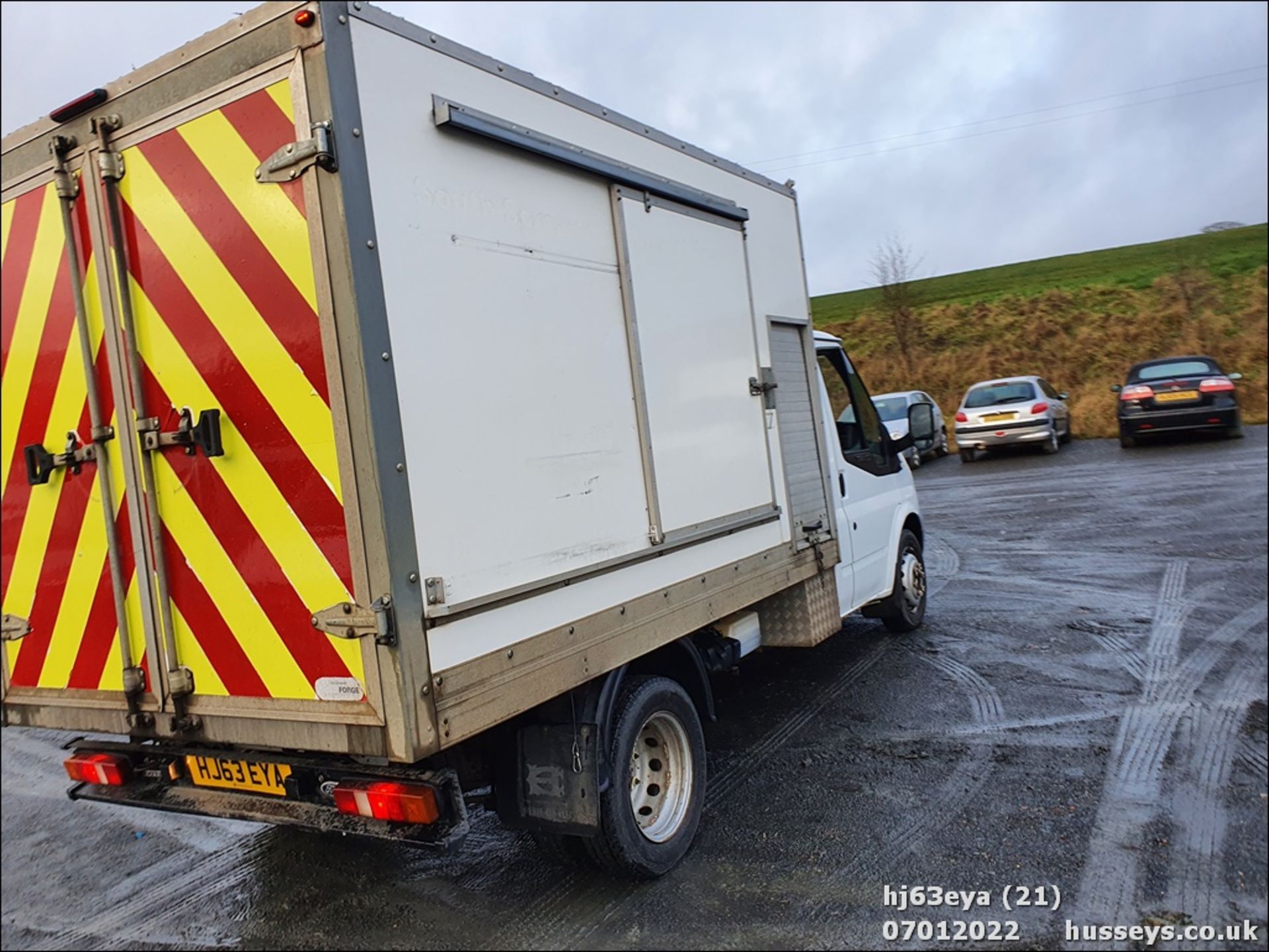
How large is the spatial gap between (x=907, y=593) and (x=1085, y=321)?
1194 cm

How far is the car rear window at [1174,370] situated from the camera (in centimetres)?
628

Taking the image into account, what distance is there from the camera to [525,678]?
2.69 meters

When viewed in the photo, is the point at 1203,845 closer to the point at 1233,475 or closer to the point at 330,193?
the point at 330,193

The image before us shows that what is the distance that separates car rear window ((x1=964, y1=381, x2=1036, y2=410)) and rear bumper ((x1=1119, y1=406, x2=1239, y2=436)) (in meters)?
5.33

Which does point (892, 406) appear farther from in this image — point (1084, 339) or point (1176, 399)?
point (1176, 399)

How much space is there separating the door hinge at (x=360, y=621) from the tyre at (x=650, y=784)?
43.6 inches

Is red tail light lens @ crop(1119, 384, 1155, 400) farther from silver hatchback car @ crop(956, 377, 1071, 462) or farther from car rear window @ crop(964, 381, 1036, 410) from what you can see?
car rear window @ crop(964, 381, 1036, 410)

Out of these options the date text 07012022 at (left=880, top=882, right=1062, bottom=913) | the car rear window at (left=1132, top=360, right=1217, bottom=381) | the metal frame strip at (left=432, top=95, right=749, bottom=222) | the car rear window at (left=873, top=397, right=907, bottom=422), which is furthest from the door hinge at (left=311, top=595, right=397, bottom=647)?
the car rear window at (left=873, top=397, right=907, bottom=422)

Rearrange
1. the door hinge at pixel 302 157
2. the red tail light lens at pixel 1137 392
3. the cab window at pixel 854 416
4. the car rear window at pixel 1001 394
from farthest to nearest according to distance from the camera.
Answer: the car rear window at pixel 1001 394 → the red tail light lens at pixel 1137 392 → the cab window at pixel 854 416 → the door hinge at pixel 302 157

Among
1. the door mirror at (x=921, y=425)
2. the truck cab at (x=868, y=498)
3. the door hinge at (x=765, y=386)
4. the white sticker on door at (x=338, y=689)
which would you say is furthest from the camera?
the door mirror at (x=921, y=425)

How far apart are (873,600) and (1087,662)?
1351mm

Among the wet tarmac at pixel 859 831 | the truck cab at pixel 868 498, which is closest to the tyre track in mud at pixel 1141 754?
the wet tarmac at pixel 859 831

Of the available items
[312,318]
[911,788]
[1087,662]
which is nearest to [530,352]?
[312,318]

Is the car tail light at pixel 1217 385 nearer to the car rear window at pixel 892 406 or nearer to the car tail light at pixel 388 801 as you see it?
the car tail light at pixel 388 801
